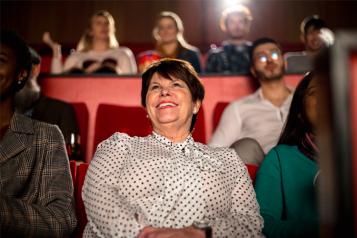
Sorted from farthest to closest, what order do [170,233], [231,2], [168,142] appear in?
[231,2]
[168,142]
[170,233]

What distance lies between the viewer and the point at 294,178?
3.05 feet

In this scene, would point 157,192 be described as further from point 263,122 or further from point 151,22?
point 151,22

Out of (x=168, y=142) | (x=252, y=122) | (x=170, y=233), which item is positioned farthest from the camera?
(x=252, y=122)

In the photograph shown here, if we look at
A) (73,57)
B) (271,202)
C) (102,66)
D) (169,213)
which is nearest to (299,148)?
(271,202)

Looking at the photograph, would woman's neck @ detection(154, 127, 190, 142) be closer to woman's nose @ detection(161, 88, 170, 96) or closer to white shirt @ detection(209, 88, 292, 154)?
woman's nose @ detection(161, 88, 170, 96)

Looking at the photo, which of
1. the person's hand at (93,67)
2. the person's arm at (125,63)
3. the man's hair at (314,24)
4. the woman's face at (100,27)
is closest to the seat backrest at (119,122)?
the person's hand at (93,67)

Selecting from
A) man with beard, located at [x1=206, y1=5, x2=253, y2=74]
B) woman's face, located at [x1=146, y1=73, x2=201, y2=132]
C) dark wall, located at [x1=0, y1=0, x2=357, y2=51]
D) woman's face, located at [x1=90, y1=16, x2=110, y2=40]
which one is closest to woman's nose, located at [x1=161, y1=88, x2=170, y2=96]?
woman's face, located at [x1=146, y1=73, x2=201, y2=132]

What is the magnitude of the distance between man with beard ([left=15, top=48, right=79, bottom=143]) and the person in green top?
63cm

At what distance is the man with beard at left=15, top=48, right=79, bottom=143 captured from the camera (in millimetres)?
1355

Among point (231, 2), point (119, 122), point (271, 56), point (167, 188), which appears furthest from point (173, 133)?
point (231, 2)

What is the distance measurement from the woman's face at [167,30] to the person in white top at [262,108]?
1.45 feet

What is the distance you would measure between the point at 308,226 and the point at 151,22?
2825 millimetres

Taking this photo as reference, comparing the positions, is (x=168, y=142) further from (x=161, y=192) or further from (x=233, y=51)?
(x=233, y=51)

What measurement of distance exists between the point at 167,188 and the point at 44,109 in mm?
710
